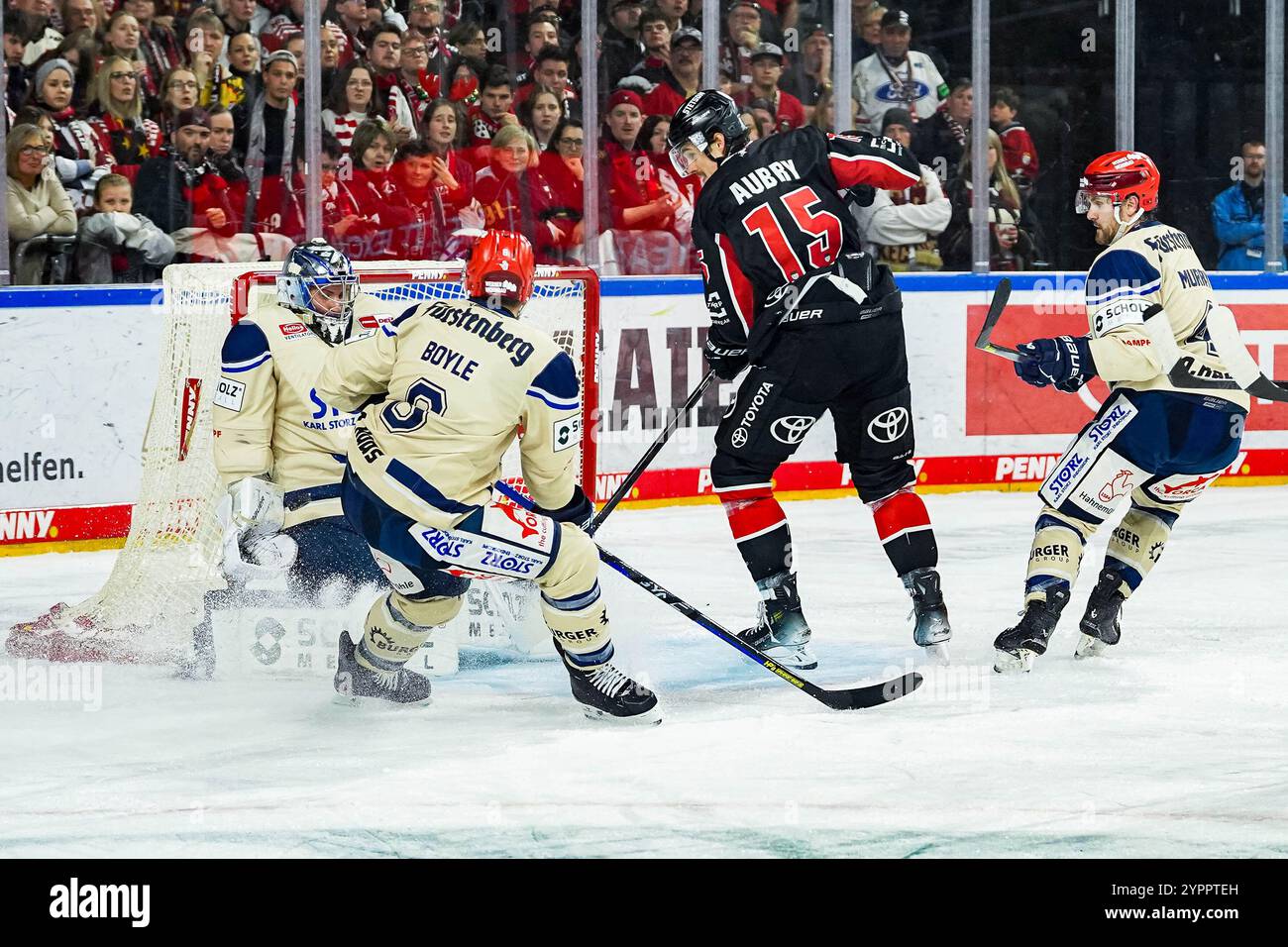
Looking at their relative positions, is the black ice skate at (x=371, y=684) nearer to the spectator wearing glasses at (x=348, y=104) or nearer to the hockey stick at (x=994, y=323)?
the hockey stick at (x=994, y=323)

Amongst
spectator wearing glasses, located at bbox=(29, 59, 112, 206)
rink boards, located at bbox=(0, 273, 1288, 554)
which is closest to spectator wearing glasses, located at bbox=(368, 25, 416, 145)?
rink boards, located at bbox=(0, 273, 1288, 554)

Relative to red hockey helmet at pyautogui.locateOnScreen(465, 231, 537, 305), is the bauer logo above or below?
below

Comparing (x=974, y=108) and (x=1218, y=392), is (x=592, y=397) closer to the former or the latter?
(x=1218, y=392)

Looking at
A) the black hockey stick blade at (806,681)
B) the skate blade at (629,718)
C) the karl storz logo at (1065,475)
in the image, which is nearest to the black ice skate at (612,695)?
the skate blade at (629,718)

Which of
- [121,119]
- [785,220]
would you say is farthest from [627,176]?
[785,220]

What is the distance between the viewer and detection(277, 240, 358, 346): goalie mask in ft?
14.4

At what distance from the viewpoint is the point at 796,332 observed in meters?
4.48

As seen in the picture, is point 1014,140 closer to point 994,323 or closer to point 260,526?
point 994,323

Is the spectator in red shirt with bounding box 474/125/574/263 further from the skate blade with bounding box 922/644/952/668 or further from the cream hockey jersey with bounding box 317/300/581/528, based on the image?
the cream hockey jersey with bounding box 317/300/581/528

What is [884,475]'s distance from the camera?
4.56m

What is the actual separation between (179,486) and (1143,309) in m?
2.61

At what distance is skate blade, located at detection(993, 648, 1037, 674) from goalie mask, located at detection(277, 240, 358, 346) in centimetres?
184
